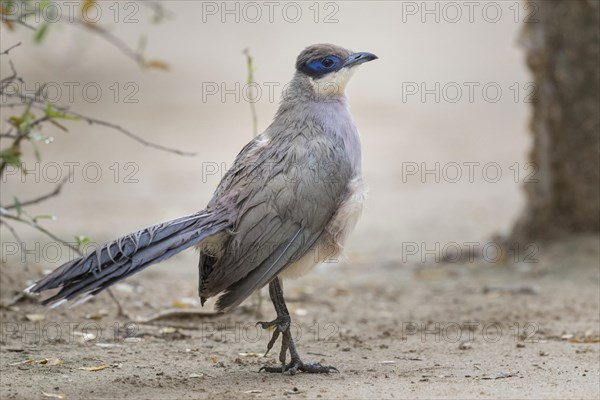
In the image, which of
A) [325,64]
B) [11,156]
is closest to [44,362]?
[11,156]

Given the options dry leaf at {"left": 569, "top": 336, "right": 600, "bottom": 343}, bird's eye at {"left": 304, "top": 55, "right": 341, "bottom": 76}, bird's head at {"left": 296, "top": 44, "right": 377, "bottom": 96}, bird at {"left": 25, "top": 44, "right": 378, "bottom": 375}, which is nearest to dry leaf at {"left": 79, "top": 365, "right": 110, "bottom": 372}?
bird at {"left": 25, "top": 44, "right": 378, "bottom": 375}

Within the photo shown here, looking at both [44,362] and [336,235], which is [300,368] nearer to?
[336,235]

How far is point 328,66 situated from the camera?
20.8 ft

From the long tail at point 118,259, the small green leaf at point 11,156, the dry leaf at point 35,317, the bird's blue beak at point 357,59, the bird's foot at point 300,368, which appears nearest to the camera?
the long tail at point 118,259

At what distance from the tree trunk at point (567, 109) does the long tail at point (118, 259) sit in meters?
5.00

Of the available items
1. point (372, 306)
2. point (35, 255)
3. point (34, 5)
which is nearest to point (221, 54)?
point (35, 255)

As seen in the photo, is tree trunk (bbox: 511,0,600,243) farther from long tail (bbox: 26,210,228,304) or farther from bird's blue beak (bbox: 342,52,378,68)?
long tail (bbox: 26,210,228,304)

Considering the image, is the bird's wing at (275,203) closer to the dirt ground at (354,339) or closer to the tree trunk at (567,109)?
the dirt ground at (354,339)

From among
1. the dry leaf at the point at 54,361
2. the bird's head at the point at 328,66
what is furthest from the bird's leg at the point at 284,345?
the bird's head at the point at 328,66

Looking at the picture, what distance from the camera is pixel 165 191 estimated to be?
14172 mm

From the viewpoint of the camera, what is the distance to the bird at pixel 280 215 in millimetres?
5207

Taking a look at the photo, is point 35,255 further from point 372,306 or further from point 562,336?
point 562,336

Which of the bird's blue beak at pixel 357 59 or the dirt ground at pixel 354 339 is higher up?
the bird's blue beak at pixel 357 59

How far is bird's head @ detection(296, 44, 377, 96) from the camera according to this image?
20.7 ft
